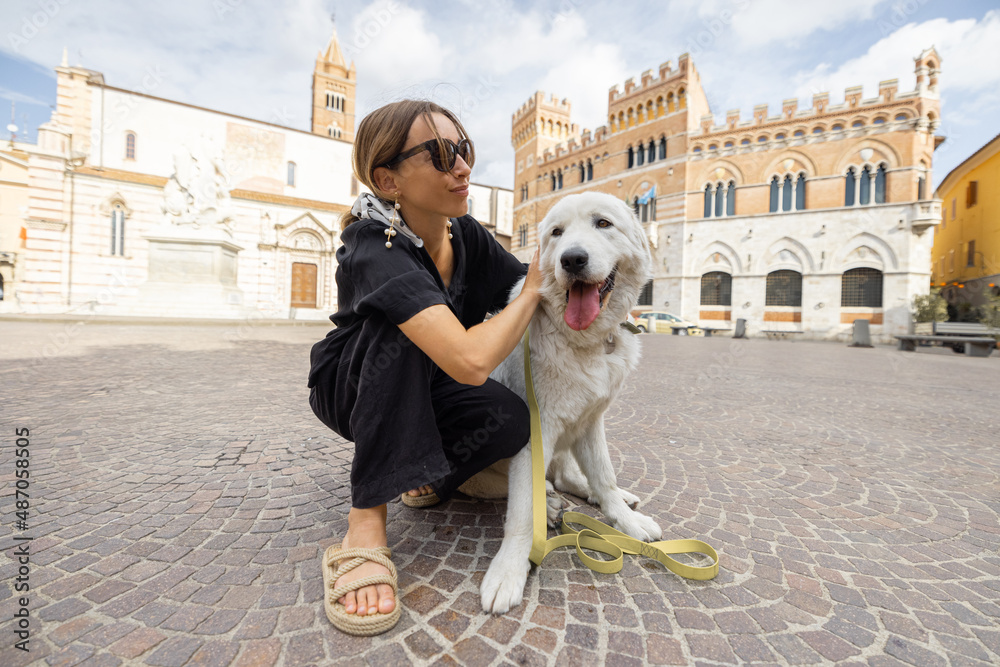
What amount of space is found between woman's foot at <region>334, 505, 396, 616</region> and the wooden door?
108 feet

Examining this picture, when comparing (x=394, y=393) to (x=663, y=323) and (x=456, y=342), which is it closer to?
(x=456, y=342)

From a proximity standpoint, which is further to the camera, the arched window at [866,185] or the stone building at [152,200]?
the arched window at [866,185]

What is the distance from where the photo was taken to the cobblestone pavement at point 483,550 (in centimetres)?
138

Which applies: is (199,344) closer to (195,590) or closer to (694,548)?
(195,590)

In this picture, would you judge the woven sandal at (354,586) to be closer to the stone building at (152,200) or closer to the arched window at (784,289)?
the stone building at (152,200)

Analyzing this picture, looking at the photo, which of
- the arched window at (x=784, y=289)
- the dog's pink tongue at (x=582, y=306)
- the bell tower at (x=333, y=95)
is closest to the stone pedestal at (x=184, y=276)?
the dog's pink tongue at (x=582, y=306)

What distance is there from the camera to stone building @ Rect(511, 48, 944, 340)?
Answer: 2203 cm

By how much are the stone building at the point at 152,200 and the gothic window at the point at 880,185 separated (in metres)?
32.0

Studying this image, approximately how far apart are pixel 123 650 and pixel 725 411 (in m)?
5.36

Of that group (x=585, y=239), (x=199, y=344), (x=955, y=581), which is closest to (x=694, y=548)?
(x=955, y=581)

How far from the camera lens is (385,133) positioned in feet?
6.02

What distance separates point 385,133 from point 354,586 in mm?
1818

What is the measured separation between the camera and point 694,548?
190 cm

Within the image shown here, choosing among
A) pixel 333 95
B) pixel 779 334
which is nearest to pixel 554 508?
pixel 779 334
